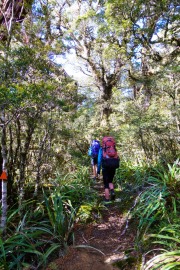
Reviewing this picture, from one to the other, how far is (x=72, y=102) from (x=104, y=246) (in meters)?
6.48

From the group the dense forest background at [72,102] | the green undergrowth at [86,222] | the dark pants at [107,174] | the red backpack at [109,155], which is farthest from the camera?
the dark pants at [107,174]

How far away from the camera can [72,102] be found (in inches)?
365

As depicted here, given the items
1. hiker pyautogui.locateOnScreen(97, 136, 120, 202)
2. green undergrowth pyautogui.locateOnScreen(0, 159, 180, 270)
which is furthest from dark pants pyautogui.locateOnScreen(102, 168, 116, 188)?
green undergrowth pyautogui.locateOnScreen(0, 159, 180, 270)

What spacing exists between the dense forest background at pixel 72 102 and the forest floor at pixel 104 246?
71cm

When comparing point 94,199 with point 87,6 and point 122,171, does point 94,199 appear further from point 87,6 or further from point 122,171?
point 87,6

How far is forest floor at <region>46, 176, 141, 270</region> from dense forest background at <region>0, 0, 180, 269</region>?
27.9 inches

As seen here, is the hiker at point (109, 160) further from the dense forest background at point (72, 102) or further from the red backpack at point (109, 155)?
the dense forest background at point (72, 102)

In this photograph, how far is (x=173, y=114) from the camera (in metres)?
9.34

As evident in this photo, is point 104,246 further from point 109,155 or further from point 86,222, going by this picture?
point 109,155

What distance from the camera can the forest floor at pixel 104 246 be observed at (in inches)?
125

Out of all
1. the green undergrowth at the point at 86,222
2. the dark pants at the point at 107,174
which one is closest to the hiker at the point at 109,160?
the dark pants at the point at 107,174

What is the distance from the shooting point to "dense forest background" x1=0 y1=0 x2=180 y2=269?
4.35 m

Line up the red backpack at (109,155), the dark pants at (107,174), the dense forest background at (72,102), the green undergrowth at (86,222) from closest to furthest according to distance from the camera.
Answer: the green undergrowth at (86,222)
the dense forest background at (72,102)
the red backpack at (109,155)
the dark pants at (107,174)

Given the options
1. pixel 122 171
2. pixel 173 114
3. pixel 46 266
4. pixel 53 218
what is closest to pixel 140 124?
pixel 122 171
